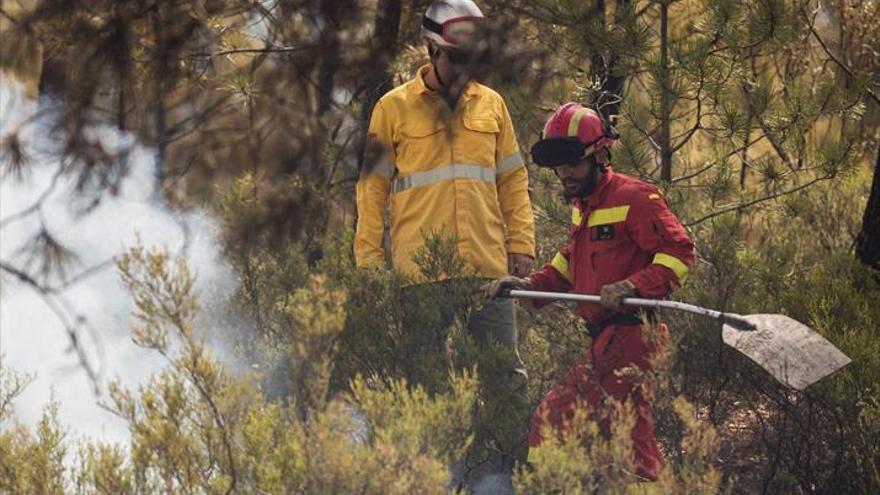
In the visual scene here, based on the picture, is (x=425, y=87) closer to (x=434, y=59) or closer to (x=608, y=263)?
(x=434, y=59)

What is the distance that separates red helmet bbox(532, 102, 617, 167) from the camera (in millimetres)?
6055

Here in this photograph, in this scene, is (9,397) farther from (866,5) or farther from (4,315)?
(866,5)

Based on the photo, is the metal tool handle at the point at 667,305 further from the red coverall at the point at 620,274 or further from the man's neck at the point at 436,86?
the man's neck at the point at 436,86

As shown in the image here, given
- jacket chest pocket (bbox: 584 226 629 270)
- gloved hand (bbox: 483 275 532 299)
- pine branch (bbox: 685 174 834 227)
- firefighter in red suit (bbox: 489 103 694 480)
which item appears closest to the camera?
firefighter in red suit (bbox: 489 103 694 480)

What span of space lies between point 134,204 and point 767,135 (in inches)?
140

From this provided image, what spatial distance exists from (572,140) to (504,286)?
56cm

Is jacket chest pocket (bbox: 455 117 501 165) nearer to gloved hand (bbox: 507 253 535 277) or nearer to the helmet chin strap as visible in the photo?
the helmet chin strap

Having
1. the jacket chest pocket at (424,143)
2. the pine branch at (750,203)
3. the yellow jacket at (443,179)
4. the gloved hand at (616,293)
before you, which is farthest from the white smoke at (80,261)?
the gloved hand at (616,293)

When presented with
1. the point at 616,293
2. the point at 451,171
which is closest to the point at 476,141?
the point at 451,171

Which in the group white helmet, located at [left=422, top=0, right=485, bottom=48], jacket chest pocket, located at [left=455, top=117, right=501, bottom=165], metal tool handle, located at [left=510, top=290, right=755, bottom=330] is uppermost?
white helmet, located at [left=422, top=0, right=485, bottom=48]

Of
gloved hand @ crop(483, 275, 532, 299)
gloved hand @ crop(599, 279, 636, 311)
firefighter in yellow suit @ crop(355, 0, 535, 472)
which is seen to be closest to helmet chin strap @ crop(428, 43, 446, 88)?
firefighter in yellow suit @ crop(355, 0, 535, 472)

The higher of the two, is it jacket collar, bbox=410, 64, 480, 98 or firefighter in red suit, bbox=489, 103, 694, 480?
jacket collar, bbox=410, 64, 480, 98

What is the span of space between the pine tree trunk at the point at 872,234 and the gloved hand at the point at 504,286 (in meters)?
2.28

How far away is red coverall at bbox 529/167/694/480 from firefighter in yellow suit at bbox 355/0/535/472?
722 millimetres
